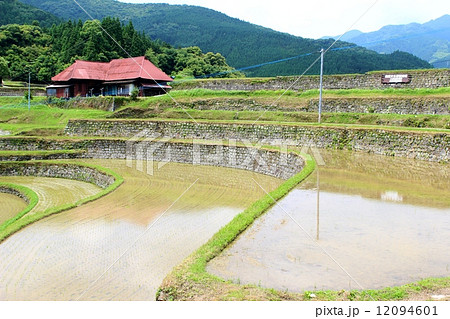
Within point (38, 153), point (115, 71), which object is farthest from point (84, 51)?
point (38, 153)

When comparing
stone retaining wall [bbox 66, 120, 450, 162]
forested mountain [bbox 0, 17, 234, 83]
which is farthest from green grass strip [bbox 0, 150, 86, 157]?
forested mountain [bbox 0, 17, 234, 83]

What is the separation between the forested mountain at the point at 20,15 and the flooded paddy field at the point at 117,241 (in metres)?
77.9

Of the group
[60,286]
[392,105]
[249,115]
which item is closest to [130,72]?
[249,115]

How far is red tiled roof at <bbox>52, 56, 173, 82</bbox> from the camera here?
33219 mm

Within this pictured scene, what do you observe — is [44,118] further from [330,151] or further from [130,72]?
[330,151]

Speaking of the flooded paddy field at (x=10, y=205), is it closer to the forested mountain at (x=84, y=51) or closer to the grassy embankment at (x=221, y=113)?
the grassy embankment at (x=221, y=113)

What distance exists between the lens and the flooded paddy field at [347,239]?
5500mm

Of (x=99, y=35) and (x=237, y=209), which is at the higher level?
(x=99, y=35)

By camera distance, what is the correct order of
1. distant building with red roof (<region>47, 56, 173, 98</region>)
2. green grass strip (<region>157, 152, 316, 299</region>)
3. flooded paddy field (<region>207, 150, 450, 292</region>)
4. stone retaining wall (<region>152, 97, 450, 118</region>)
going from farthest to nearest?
distant building with red roof (<region>47, 56, 173, 98</region>) < stone retaining wall (<region>152, 97, 450, 118</region>) < flooded paddy field (<region>207, 150, 450, 292</region>) < green grass strip (<region>157, 152, 316, 299</region>)

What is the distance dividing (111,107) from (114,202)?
17924mm

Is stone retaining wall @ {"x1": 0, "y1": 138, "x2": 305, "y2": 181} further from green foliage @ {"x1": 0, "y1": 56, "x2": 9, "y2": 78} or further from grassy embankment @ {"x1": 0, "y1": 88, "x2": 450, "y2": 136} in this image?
green foliage @ {"x1": 0, "y1": 56, "x2": 9, "y2": 78}

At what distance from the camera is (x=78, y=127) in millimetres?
24625

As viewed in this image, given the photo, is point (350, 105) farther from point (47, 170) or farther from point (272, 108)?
point (47, 170)

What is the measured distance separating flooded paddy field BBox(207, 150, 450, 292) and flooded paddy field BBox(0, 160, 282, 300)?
57.1 inches
